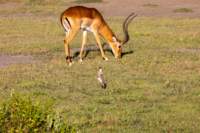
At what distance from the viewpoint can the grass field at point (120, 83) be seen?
28.4 ft

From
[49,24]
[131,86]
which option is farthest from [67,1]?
[131,86]

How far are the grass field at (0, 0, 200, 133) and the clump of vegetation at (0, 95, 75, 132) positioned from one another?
8.67ft

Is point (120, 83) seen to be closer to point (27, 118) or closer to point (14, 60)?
point (14, 60)

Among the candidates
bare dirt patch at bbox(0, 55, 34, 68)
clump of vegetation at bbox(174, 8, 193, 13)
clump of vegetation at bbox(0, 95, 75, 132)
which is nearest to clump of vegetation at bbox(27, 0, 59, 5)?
clump of vegetation at bbox(174, 8, 193, 13)

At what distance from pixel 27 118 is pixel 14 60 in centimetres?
970

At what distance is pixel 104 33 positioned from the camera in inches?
597

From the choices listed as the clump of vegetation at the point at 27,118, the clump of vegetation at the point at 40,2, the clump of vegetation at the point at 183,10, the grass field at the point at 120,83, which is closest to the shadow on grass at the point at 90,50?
the grass field at the point at 120,83

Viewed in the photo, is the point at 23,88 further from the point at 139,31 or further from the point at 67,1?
the point at 67,1

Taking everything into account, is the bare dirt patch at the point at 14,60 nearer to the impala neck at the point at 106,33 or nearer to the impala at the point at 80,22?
the impala at the point at 80,22

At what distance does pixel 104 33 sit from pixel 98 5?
18393 mm

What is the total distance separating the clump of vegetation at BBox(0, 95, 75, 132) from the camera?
5039mm

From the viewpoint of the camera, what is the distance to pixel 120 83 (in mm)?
11227

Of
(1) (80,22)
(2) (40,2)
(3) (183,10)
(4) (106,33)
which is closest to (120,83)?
(1) (80,22)

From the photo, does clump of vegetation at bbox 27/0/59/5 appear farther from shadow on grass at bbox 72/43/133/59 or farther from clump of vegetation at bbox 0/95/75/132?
clump of vegetation at bbox 0/95/75/132
